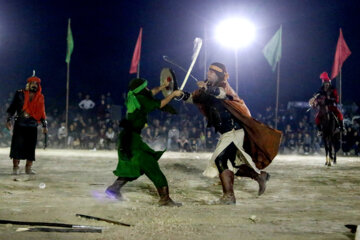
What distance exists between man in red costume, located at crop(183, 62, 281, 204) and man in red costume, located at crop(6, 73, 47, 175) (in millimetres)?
4117

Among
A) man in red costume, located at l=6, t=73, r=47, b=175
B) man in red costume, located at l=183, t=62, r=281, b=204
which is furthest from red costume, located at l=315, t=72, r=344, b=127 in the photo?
man in red costume, located at l=6, t=73, r=47, b=175

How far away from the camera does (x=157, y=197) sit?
21.1ft

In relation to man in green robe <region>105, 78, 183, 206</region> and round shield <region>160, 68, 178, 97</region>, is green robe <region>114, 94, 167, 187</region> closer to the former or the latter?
man in green robe <region>105, 78, 183, 206</region>

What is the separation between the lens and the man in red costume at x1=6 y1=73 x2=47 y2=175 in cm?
882

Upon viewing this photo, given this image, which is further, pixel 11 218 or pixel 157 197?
pixel 157 197

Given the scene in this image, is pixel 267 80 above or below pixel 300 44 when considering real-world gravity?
below

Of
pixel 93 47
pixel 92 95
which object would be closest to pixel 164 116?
pixel 92 95

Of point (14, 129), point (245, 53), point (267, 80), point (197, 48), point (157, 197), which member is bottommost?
point (157, 197)

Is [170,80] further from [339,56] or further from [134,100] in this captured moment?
[339,56]

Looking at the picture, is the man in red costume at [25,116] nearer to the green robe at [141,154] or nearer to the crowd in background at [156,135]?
the green robe at [141,154]

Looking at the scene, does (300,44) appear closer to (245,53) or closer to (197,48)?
(245,53)

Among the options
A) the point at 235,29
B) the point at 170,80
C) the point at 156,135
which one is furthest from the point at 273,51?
the point at 170,80

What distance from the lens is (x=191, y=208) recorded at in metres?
5.49

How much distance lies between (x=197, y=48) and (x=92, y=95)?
25385mm
